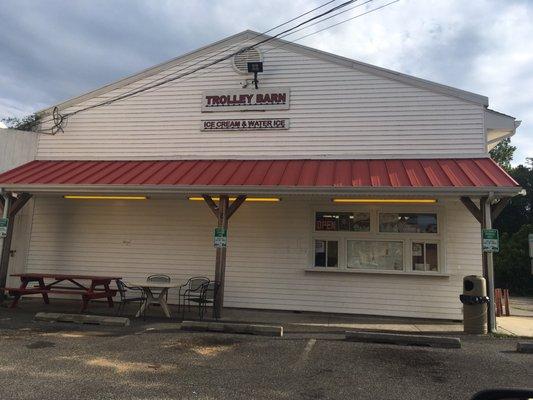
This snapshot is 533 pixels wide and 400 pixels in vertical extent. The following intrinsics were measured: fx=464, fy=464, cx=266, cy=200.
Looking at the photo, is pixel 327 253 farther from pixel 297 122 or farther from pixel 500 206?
pixel 500 206

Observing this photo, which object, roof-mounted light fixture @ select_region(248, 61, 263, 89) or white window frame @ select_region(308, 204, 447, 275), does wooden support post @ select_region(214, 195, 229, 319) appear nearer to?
white window frame @ select_region(308, 204, 447, 275)

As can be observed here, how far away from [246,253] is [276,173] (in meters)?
2.42

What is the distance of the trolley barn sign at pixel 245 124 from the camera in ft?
41.1

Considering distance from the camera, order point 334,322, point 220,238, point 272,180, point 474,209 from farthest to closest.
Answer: point 272,180, point 334,322, point 220,238, point 474,209

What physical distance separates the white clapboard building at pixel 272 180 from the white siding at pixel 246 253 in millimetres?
34

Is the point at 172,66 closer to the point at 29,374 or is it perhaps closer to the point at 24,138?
the point at 24,138

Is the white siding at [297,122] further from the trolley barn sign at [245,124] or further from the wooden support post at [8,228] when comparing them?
the wooden support post at [8,228]

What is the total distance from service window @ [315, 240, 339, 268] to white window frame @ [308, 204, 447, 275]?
10cm

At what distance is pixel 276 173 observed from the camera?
11188mm

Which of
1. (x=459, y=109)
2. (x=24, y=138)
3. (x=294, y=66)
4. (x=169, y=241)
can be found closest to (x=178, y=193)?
(x=169, y=241)

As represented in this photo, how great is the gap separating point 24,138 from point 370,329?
11.2m

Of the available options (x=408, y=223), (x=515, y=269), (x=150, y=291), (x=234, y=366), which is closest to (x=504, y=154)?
(x=515, y=269)

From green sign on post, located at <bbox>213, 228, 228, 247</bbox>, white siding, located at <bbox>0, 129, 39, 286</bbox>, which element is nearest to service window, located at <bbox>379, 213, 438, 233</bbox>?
green sign on post, located at <bbox>213, 228, 228, 247</bbox>

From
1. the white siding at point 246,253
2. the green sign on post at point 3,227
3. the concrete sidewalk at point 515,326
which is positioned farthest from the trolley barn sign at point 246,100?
the concrete sidewalk at point 515,326
